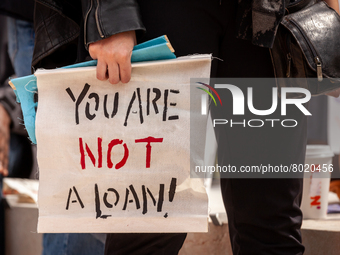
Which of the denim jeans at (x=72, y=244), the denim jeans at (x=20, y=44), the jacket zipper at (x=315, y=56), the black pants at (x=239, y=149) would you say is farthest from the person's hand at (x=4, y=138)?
the jacket zipper at (x=315, y=56)

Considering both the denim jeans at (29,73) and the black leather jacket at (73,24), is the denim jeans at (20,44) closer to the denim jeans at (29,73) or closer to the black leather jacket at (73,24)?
the denim jeans at (29,73)

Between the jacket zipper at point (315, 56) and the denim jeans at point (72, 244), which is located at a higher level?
the jacket zipper at point (315, 56)

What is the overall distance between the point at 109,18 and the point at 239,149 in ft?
1.57

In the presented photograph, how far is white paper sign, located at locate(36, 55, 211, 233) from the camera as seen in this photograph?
786 mm

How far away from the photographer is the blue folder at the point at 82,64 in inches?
29.9

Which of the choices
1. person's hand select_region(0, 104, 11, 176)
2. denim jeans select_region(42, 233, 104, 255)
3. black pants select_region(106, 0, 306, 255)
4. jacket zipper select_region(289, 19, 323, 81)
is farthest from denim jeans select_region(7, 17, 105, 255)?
jacket zipper select_region(289, 19, 323, 81)

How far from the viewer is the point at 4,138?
5.71 ft

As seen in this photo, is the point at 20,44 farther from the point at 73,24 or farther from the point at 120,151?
the point at 120,151

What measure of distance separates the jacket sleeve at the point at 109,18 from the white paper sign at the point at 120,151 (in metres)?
0.08

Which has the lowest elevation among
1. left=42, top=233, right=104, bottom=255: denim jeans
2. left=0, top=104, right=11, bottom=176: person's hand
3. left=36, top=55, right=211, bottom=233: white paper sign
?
left=42, top=233, right=104, bottom=255: denim jeans

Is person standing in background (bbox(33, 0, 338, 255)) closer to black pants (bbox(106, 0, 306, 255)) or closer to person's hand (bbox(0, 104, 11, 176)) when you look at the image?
black pants (bbox(106, 0, 306, 255))

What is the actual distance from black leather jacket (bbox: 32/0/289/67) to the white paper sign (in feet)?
0.28


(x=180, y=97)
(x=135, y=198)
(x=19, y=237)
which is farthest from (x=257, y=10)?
(x=19, y=237)

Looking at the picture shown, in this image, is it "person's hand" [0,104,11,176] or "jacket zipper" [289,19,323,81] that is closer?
"jacket zipper" [289,19,323,81]
